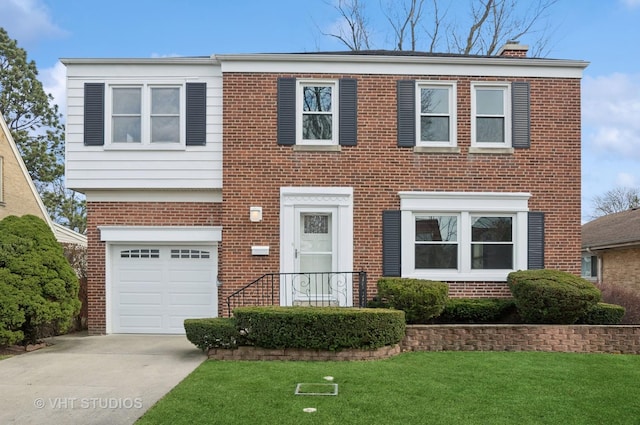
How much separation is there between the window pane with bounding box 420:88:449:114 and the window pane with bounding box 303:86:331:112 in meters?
2.09

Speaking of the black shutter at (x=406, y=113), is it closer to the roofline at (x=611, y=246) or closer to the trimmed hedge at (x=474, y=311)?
the trimmed hedge at (x=474, y=311)

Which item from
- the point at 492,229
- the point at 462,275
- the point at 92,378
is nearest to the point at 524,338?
the point at 462,275

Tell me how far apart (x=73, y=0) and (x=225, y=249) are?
734 centimetres

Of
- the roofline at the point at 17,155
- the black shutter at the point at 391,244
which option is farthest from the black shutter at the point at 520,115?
the roofline at the point at 17,155

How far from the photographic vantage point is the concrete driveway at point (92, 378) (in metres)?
5.80

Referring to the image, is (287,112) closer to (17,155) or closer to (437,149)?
(437,149)

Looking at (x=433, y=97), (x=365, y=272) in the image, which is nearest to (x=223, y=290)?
(x=365, y=272)

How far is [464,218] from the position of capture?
11.0 metres

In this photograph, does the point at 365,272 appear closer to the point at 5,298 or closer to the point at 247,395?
the point at 247,395

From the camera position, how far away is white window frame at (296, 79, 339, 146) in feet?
36.0

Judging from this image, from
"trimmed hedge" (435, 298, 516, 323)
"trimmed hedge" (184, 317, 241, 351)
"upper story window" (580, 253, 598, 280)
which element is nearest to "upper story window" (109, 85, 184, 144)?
"trimmed hedge" (184, 317, 241, 351)

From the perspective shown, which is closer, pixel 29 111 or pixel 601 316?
pixel 601 316

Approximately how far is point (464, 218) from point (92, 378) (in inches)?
307

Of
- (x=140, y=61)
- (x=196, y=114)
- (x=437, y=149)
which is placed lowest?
(x=437, y=149)
